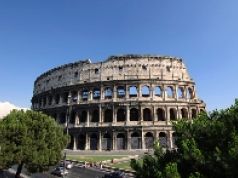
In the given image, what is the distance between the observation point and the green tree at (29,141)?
87.2ft

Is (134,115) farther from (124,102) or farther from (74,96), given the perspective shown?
(74,96)

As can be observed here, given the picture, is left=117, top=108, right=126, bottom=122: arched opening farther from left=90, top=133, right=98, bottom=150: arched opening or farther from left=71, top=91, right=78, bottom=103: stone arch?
left=71, top=91, right=78, bottom=103: stone arch

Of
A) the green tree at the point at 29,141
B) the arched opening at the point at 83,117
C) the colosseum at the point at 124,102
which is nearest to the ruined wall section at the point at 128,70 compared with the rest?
the colosseum at the point at 124,102

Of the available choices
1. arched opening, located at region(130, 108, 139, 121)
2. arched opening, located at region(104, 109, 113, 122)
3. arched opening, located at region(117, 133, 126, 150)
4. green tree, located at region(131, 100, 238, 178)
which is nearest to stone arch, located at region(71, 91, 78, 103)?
arched opening, located at region(104, 109, 113, 122)

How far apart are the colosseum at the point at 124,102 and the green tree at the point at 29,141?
84.3ft

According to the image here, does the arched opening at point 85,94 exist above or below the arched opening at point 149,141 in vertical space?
above

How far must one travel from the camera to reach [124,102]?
5578cm

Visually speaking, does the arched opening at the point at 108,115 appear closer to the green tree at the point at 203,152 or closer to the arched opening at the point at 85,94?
the arched opening at the point at 85,94

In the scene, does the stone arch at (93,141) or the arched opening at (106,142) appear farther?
the stone arch at (93,141)

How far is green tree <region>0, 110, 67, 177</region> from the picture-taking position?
26.6 m

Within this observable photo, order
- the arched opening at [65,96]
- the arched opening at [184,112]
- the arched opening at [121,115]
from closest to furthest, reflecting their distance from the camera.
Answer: the arched opening at [184,112] → the arched opening at [121,115] → the arched opening at [65,96]

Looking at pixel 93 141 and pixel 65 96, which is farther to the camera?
pixel 65 96

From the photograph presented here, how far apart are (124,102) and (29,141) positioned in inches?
1190

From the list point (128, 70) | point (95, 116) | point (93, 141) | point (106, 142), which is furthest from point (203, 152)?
point (95, 116)
